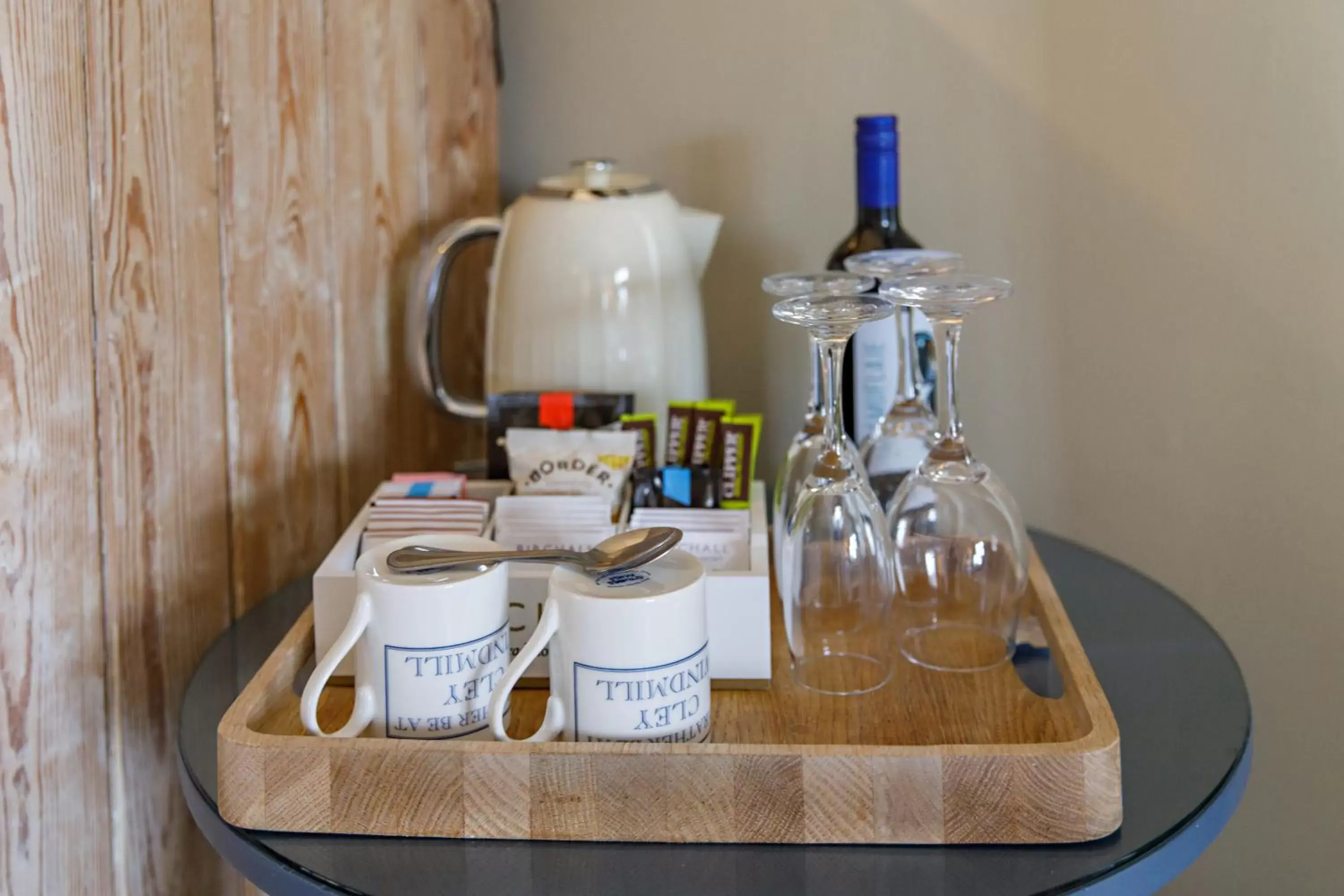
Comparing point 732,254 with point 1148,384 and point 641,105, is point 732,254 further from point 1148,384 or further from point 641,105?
point 1148,384

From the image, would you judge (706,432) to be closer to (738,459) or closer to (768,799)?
(738,459)

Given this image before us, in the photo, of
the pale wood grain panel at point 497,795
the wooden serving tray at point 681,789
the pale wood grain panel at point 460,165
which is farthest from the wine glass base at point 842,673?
the pale wood grain panel at point 460,165

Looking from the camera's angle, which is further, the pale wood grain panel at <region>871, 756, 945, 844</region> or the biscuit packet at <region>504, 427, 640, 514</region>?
the biscuit packet at <region>504, 427, 640, 514</region>

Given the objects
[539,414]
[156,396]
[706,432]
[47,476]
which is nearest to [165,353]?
[156,396]

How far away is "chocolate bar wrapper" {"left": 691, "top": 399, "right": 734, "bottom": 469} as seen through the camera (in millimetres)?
1009

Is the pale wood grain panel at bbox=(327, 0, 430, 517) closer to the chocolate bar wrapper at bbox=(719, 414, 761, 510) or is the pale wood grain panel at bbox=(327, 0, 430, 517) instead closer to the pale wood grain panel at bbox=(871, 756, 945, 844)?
the chocolate bar wrapper at bbox=(719, 414, 761, 510)

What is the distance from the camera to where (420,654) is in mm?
723

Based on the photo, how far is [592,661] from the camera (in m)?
0.70

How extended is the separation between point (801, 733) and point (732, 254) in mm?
657

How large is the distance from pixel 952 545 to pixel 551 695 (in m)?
0.32

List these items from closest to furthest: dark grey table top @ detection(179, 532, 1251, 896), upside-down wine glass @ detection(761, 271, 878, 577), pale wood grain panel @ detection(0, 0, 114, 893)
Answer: dark grey table top @ detection(179, 532, 1251, 896) → pale wood grain panel @ detection(0, 0, 114, 893) → upside-down wine glass @ detection(761, 271, 878, 577)

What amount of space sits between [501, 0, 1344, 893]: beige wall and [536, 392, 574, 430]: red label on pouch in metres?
0.34

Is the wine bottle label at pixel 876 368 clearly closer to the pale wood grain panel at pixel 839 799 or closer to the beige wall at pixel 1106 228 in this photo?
the beige wall at pixel 1106 228

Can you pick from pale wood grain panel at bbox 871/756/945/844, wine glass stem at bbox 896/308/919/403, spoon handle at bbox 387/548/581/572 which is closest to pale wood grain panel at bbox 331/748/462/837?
spoon handle at bbox 387/548/581/572
